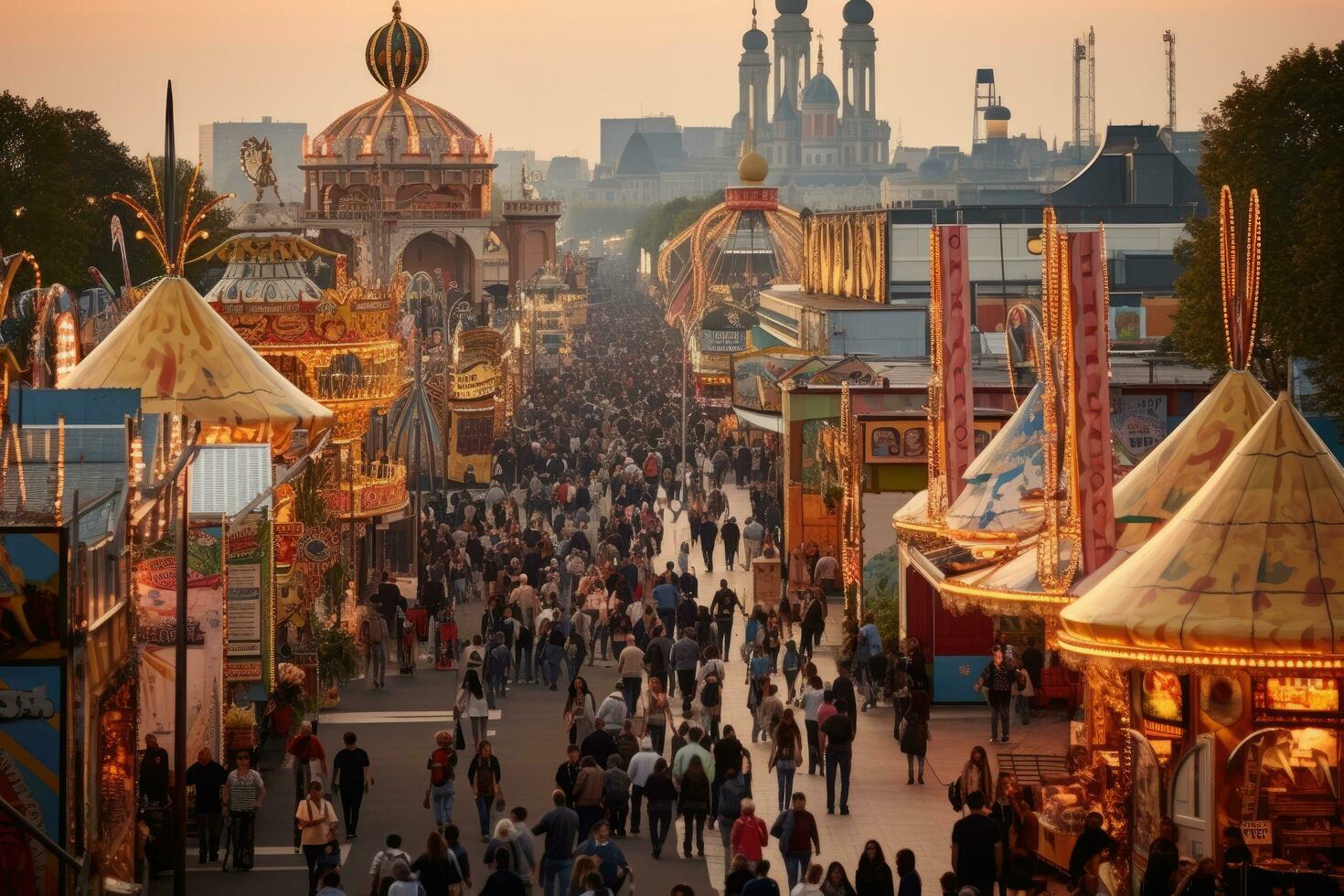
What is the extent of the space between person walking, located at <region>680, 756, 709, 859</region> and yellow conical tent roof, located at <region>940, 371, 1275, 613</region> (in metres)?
2.93

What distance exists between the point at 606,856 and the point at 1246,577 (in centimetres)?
458

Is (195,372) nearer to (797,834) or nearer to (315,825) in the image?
(315,825)

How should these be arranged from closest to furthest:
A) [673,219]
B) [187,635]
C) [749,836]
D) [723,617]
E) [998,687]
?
[749,836] < [187,635] < [998,687] < [723,617] < [673,219]

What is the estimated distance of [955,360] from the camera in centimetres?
2416

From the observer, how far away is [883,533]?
28.8 m

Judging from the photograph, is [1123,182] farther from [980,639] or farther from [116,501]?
[116,501]

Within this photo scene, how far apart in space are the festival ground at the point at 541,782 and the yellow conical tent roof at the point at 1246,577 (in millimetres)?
3261

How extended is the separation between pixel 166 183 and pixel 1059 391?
1101 cm

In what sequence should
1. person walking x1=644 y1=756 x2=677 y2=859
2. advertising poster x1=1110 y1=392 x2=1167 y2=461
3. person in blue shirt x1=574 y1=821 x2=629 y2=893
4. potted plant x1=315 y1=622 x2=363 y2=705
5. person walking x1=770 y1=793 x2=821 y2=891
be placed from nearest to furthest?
person in blue shirt x1=574 y1=821 x2=629 y2=893
person walking x1=770 y1=793 x2=821 y2=891
person walking x1=644 y1=756 x2=677 y2=859
potted plant x1=315 y1=622 x2=363 y2=705
advertising poster x1=1110 y1=392 x2=1167 y2=461

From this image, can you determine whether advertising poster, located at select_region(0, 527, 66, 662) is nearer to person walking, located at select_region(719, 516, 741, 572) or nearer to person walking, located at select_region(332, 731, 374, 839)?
person walking, located at select_region(332, 731, 374, 839)

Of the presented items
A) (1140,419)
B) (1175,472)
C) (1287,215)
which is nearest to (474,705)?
(1175,472)

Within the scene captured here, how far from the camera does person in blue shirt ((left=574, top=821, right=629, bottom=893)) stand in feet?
51.7

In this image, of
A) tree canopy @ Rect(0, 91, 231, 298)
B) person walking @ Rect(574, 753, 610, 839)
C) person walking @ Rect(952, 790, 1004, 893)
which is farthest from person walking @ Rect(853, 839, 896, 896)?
tree canopy @ Rect(0, 91, 231, 298)

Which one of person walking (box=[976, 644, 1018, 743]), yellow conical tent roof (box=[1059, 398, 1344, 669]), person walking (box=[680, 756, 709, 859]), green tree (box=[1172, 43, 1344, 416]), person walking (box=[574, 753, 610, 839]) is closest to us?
yellow conical tent roof (box=[1059, 398, 1344, 669])
